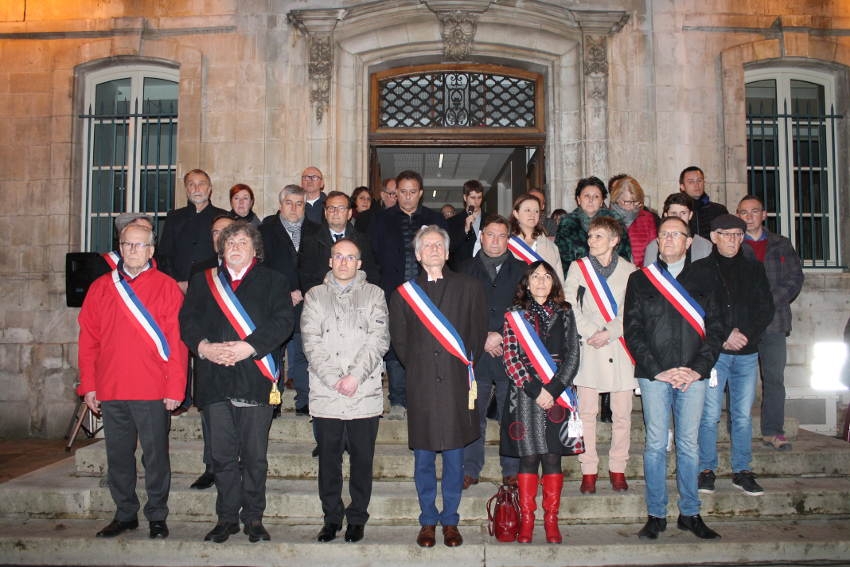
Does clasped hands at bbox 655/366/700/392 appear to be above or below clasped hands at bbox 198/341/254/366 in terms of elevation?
below

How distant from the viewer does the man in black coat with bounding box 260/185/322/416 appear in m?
5.60

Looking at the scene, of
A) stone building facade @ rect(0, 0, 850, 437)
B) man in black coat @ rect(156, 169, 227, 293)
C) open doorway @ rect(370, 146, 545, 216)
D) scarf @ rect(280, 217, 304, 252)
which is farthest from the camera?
open doorway @ rect(370, 146, 545, 216)

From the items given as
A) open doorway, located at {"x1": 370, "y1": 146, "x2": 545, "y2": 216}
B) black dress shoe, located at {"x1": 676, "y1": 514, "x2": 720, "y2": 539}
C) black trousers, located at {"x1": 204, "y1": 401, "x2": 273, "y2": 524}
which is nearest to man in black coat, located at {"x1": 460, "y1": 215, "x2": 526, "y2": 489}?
black dress shoe, located at {"x1": 676, "y1": 514, "x2": 720, "y2": 539}

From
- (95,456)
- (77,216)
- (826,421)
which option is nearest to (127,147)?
(77,216)

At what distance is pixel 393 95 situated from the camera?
8742mm

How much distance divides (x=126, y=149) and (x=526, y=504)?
709 centimetres

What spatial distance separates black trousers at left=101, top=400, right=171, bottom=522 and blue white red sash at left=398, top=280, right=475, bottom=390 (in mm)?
1743

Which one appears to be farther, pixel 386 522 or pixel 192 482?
pixel 192 482

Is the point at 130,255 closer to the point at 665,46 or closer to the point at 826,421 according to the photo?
the point at 665,46

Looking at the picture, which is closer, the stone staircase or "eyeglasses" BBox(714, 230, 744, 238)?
the stone staircase

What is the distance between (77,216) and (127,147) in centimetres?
108

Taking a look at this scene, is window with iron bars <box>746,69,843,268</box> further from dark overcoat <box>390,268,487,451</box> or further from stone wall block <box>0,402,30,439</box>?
stone wall block <box>0,402,30,439</box>

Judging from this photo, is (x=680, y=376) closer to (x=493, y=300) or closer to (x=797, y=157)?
(x=493, y=300)

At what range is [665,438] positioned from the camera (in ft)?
14.2
